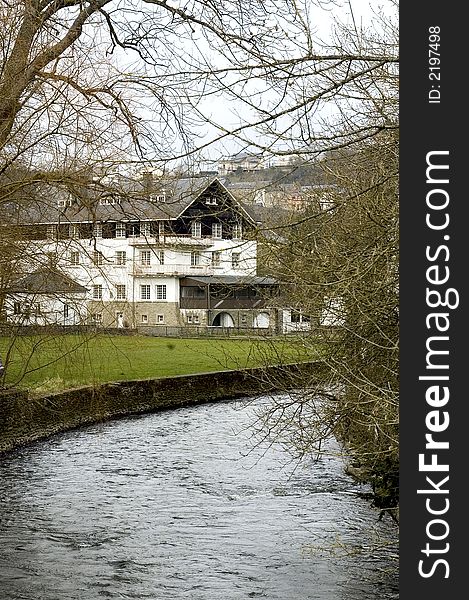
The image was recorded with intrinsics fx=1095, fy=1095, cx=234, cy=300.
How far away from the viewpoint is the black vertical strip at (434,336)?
4.39m

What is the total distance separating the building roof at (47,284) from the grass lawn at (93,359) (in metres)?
0.90

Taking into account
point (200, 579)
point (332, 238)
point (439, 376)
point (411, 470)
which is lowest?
point (200, 579)

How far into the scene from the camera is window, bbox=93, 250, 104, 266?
660 inches

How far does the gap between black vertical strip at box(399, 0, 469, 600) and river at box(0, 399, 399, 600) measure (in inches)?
140

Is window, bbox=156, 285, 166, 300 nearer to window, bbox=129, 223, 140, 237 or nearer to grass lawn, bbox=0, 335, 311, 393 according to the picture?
grass lawn, bbox=0, 335, 311, 393

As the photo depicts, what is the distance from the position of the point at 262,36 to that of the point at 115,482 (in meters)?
9.99

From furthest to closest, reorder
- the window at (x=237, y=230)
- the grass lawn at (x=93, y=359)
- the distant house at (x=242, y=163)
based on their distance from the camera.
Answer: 1. the grass lawn at (x=93, y=359)
2. the window at (x=237, y=230)
3. the distant house at (x=242, y=163)

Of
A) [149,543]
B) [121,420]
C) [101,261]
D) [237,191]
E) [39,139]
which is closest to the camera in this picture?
[237,191]

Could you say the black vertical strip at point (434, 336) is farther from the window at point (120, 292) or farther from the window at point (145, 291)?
the window at point (145, 291)

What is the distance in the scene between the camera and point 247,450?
63.1ft

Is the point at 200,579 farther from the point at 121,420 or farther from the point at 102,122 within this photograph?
the point at 121,420

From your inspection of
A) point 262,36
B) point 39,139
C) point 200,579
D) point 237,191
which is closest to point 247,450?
point 39,139

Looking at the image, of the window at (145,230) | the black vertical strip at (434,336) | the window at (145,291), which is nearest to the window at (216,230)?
the window at (145,230)

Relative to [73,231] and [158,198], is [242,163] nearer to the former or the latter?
[158,198]
